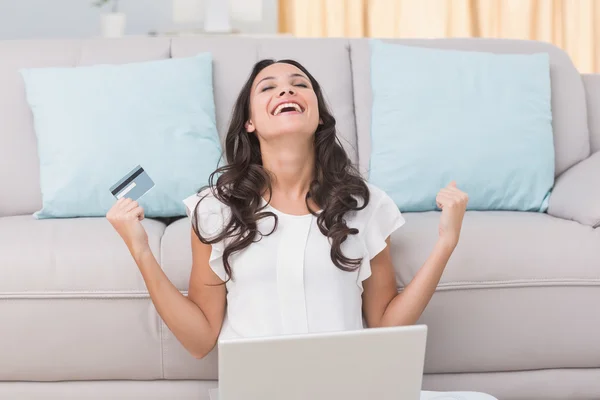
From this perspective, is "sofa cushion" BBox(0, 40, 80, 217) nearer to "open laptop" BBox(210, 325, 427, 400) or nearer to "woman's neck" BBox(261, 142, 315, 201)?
"woman's neck" BBox(261, 142, 315, 201)

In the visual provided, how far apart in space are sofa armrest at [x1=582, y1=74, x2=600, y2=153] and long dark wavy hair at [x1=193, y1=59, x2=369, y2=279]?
1032mm

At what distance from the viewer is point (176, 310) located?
148 cm

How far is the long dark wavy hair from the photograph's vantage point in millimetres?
1479

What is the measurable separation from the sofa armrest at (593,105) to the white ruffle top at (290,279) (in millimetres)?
1145

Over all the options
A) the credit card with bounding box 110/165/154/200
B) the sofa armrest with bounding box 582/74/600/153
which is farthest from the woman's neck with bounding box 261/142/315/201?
the sofa armrest with bounding box 582/74/600/153

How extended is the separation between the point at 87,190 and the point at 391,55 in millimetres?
926

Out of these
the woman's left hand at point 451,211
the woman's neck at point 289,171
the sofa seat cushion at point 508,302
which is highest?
the woman's neck at point 289,171

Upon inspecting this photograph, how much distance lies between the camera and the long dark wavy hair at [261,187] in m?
1.48

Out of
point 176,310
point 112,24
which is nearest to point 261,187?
point 176,310

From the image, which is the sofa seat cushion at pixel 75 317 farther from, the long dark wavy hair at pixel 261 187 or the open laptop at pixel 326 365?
the open laptop at pixel 326 365

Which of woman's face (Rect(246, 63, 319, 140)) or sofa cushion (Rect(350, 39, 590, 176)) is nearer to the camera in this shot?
woman's face (Rect(246, 63, 319, 140))

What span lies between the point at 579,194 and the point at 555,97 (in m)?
0.46

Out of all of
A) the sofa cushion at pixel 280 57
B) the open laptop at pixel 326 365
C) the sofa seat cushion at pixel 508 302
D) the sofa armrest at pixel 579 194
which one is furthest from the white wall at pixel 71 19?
the open laptop at pixel 326 365

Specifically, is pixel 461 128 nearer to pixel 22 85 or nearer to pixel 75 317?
pixel 75 317
